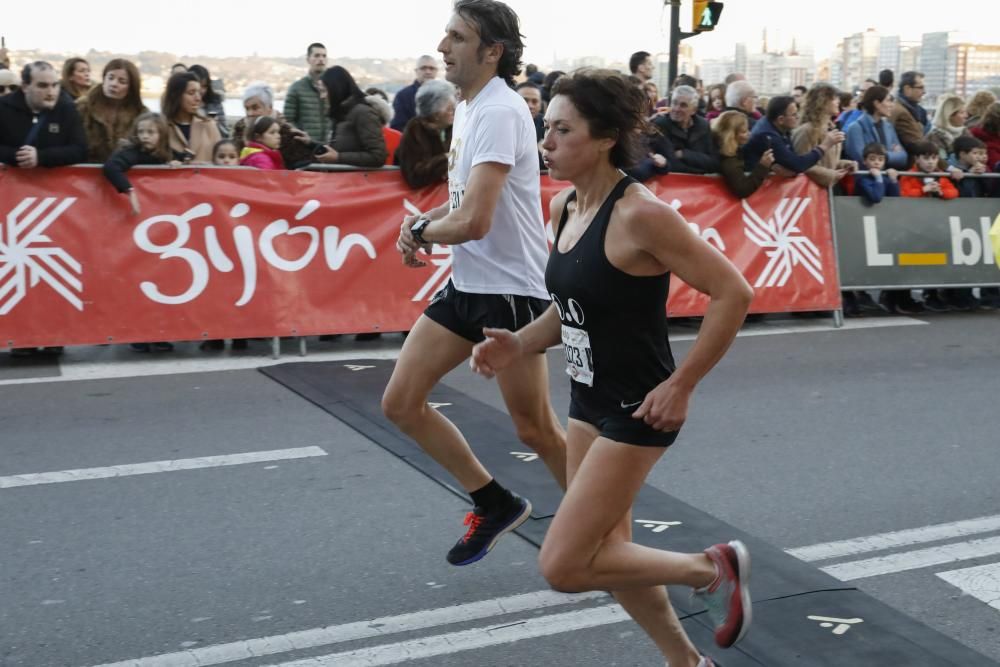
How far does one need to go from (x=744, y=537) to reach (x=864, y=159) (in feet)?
23.1

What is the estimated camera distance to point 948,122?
44.4ft

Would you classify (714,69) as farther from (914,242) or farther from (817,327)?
(817,327)

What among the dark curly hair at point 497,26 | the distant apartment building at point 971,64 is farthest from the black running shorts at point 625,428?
the distant apartment building at point 971,64

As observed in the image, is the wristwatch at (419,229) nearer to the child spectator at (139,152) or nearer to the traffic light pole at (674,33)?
the child spectator at (139,152)

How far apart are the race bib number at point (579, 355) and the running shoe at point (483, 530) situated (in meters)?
1.22

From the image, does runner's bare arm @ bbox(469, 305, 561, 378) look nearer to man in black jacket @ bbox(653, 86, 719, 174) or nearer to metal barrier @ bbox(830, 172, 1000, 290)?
man in black jacket @ bbox(653, 86, 719, 174)

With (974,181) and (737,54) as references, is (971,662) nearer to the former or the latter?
(974,181)

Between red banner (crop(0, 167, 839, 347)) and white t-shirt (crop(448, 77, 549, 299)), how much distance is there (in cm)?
437

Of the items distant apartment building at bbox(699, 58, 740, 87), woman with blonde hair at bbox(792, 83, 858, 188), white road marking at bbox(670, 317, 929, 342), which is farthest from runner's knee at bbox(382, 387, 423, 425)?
distant apartment building at bbox(699, 58, 740, 87)

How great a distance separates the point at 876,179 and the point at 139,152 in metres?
6.36

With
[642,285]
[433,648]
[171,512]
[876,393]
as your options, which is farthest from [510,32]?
[876,393]

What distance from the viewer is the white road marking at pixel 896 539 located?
16.3 ft

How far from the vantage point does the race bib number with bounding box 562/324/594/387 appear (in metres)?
3.49

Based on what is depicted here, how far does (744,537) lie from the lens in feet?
16.7
